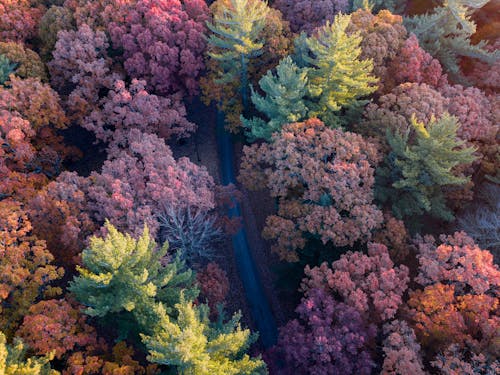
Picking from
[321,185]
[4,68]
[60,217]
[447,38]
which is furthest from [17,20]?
[447,38]

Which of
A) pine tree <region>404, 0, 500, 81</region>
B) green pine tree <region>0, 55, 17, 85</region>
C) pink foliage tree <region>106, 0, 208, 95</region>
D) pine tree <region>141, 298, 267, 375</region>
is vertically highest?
pine tree <region>404, 0, 500, 81</region>

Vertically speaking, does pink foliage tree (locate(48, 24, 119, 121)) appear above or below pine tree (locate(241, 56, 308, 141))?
below

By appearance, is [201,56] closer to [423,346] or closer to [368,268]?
[368,268]

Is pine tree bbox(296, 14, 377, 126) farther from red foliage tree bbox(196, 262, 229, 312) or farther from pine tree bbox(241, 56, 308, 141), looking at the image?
red foliage tree bbox(196, 262, 229, 312)

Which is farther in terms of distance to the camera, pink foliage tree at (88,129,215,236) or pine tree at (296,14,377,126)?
pine tree at (296,14,377,126)

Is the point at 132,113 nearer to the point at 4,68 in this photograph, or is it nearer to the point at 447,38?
the point at 4,68

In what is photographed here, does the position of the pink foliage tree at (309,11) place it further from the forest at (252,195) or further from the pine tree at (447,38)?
the pine tree at (447,38)

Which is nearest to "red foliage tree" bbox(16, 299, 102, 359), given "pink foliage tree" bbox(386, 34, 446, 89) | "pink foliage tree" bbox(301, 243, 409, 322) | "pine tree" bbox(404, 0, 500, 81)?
"pink foliage tree" bbox(301, 243, 409, 322)

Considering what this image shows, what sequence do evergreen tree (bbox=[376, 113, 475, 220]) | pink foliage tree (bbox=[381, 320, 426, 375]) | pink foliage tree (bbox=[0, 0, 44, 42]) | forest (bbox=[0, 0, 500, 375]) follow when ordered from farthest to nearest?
pink foliage tree (bbox=[0, 0, 44, 42])
evergreen tree (bbox=[376, 113, 475, 220])
forest (bbox=[0, 0, 500, 375])
pink foliage tree (bbox=[381, 320, 426, 375])

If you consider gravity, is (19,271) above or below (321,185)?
below
